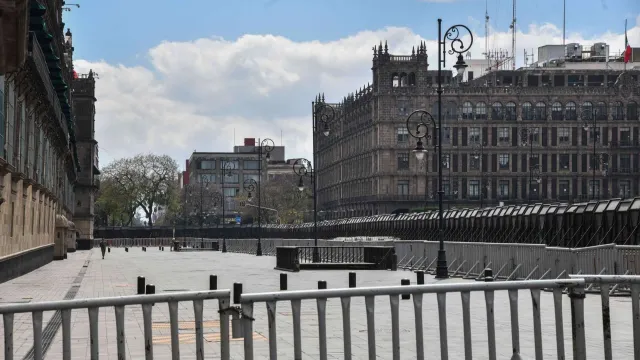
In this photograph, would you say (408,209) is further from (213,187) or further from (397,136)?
(213,187)

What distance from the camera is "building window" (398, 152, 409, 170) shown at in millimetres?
122438

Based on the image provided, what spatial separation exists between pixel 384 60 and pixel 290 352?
11066cm

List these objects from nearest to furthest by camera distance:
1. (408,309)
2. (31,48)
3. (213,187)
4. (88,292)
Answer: (408,309) → (88,292) → (31,48) → (213,187)

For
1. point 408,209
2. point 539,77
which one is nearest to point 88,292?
point 408,209

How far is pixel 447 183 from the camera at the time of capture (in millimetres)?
121688

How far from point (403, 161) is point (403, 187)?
3094mm

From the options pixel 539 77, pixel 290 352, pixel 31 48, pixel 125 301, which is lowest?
pixel 290 352

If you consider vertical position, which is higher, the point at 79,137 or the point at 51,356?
the point at 79,137

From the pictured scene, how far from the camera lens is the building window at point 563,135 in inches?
4852

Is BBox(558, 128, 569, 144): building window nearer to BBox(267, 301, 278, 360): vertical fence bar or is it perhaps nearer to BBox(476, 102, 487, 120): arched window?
BBox(476, 102, 487, 120): arched window

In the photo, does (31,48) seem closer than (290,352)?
No

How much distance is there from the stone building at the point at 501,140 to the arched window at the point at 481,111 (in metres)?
→ 0.12

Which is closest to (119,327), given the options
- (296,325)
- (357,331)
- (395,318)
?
(296,325)

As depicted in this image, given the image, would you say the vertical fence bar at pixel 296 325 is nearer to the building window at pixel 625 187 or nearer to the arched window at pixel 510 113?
the arched window at pixel 510 113
